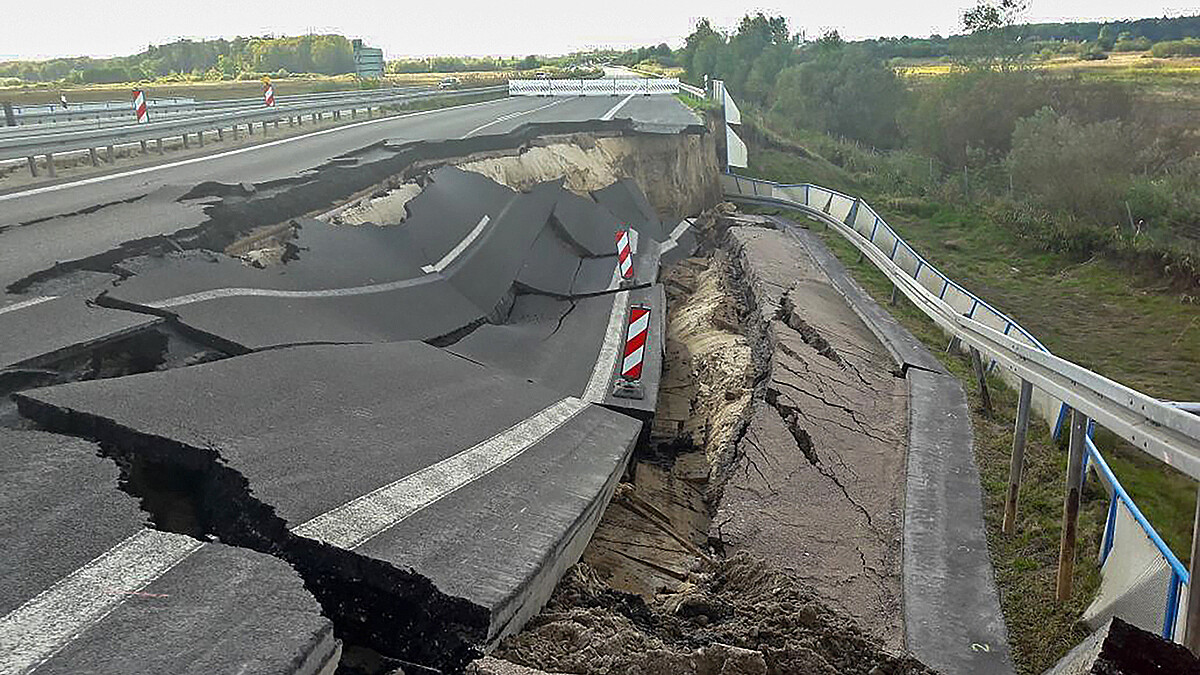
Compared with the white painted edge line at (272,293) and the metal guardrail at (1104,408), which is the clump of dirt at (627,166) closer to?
the white painted edge line at (272,293)

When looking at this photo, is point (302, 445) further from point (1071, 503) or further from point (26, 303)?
point (1071, 503)

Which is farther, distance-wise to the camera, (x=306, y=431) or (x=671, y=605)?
(x=306, y=431)

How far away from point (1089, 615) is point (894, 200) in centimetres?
2293

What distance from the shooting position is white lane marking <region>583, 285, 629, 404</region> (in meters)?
8.32

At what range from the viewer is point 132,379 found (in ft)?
17.8

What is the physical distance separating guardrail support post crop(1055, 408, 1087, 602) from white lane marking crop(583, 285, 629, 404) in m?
3.97

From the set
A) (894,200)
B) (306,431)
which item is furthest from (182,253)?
(894,200)

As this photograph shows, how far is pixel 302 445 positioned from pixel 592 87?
44796 millimetres

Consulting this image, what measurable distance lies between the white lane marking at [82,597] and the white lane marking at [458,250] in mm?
6795

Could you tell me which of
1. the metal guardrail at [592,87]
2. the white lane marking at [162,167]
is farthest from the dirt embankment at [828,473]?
the metal guardrail at [592,87]

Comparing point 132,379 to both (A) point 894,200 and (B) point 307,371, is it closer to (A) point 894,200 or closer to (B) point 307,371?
(B) point 307,371

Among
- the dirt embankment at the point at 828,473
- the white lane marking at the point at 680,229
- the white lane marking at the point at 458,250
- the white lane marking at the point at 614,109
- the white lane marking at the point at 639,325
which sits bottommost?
the white lane marking at the point at 680,229

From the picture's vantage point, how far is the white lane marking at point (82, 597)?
3109 millimetres

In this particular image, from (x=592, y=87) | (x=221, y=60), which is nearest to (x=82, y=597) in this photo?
(x=592, y=87)
